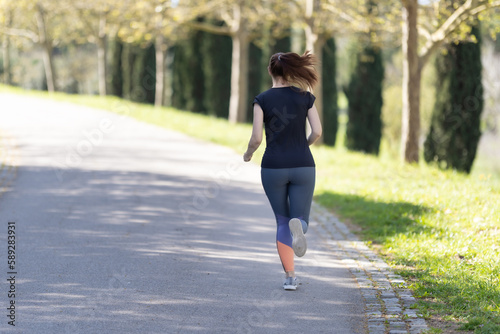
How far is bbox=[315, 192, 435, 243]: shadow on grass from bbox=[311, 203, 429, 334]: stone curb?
293mm

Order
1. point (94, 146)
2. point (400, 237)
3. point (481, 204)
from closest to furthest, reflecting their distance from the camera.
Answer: point (400, 237)
point (481, 204)
point (94, 146)

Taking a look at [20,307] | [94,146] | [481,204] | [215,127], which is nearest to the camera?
[20,307]

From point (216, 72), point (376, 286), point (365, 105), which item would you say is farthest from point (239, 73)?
point (376, 286)

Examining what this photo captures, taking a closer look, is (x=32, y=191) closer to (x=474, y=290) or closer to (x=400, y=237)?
(x=400, y=237)

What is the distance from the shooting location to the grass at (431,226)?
5.16 metres

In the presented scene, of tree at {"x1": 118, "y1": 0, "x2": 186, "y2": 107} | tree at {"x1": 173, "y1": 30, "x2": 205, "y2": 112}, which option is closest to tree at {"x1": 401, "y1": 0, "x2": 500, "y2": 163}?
tree at {"x1": 118, "y1": 0, "x2": 186, "y2": 107}

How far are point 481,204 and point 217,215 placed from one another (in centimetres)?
364

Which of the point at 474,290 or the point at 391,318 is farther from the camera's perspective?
the point at 474,290

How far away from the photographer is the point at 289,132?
527 centimetres

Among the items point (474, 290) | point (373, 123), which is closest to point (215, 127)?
point (373, 123)

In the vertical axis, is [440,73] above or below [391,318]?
above

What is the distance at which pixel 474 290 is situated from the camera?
17.4 ft

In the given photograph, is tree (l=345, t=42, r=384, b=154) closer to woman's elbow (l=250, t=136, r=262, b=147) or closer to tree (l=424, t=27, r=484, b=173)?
tree (l=424, t=27, r=484, b=173)

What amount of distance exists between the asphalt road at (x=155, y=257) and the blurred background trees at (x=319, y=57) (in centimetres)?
549
